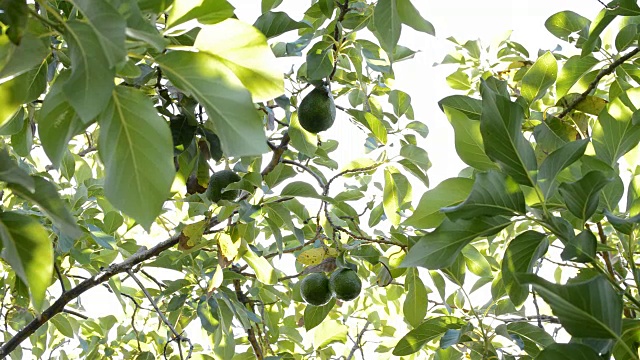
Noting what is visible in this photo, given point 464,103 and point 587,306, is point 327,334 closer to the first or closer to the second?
point 464,103

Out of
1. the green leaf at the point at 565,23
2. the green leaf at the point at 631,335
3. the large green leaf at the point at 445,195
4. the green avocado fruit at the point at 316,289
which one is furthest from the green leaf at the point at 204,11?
the green leaf at the point at 565,23

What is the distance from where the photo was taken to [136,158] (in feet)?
2.69

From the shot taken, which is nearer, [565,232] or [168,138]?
[168,138]

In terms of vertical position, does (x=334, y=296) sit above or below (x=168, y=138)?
below

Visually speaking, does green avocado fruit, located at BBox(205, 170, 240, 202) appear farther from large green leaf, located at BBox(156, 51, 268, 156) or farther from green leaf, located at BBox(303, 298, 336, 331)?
large green leaf, located at BBox(156, 51, 268, 156)

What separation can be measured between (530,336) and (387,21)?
0.74 m

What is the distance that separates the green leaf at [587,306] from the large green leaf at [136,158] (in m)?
0.47

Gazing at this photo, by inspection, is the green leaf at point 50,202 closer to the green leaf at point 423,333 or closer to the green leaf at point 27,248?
the green leaf at point 27,248

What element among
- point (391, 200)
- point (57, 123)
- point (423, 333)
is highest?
point (57, 123)

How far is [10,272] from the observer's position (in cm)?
241

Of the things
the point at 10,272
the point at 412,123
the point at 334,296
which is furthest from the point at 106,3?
the point at 10,272

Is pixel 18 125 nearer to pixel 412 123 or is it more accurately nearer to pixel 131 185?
pixel 131 185

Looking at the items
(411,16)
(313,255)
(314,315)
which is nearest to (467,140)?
(411,16)

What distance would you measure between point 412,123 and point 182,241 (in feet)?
2.60
